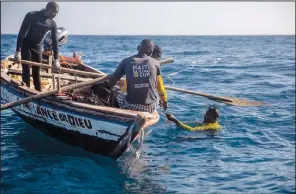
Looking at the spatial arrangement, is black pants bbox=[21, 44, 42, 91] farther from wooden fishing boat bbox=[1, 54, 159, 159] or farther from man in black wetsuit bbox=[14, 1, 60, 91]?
wooden fishing boat bbox=[1, 54, 159, 159]

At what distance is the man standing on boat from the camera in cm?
719

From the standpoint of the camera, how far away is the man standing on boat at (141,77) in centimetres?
719

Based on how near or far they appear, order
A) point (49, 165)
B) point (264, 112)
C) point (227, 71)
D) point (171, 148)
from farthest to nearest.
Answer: point (227, 71), point (264, 112), point (171, 148), point (49, 165)

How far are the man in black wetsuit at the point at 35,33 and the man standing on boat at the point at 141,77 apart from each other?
2.52 metres

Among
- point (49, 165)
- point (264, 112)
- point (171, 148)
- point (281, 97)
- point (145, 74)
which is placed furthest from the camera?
point (281, 97)

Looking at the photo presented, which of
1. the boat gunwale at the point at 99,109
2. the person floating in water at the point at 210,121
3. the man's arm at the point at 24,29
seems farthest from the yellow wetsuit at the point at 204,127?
the man's arm at the point at 24,29

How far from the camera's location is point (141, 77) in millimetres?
7234

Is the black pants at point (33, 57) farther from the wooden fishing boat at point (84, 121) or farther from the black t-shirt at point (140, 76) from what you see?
the black t-shirt at point (140, 76)

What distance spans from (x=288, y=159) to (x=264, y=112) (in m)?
4.09

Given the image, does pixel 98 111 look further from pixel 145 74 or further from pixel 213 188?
pixel 213 188

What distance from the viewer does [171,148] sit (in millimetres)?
8805

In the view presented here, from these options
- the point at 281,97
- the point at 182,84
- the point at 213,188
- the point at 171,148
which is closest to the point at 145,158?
the point at 171,148

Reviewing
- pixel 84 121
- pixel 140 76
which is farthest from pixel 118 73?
pixel 84 121

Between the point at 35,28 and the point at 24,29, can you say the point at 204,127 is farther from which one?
the point at 24,29
